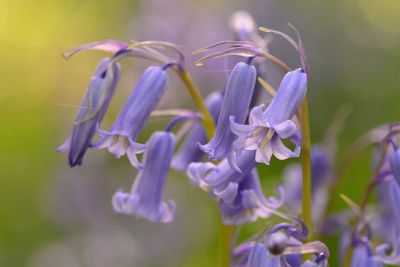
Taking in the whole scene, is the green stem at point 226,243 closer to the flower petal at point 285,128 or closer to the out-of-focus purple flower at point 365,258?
the out-of-focus purple flower at point 365,258

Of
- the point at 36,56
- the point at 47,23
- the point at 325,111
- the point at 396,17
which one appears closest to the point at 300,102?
the point at 325,111

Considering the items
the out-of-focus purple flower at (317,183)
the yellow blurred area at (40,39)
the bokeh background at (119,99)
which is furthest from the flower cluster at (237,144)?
the yellow blurred area at (40,39)

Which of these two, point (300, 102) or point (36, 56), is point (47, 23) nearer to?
point (36, 56)

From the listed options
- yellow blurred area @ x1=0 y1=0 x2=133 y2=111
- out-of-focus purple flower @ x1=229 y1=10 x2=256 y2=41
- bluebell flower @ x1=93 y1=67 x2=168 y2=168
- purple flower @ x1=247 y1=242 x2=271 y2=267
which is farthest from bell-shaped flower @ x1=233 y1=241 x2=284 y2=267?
yellow blurred area @ x1=0 y1=0 x2=133 y2=111

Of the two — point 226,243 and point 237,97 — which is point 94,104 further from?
point 226,243

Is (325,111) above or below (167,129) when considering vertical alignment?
below

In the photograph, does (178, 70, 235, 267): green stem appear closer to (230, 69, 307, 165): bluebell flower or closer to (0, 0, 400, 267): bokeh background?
(230, 69, 307, 165): bluebell flower
